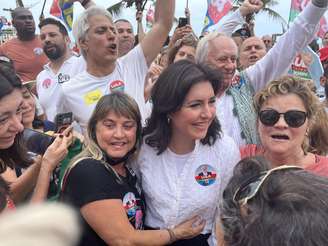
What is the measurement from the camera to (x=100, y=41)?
3217 millimetres

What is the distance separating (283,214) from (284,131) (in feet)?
4.09

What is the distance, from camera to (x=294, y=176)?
1.02 m

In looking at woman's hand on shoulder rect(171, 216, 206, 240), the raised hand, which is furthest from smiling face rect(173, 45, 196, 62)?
woman's hand on shoulder rect(171, 216, 206, 240)

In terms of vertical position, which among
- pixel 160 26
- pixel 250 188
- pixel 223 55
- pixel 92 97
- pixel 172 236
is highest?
pixel 160 26

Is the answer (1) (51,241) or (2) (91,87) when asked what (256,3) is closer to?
(2) (91,87)

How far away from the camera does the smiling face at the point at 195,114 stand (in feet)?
7.15

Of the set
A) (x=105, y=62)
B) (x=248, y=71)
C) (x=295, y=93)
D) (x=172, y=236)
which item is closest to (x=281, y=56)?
(x=248, y=71)

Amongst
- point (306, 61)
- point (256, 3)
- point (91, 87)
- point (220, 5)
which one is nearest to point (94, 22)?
point (91, 87)

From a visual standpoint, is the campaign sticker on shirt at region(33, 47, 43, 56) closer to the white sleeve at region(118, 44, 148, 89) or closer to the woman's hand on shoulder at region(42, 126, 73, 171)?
the white sleeve at region(118, 44, 148, 89)

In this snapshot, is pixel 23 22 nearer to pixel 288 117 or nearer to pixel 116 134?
pixel 116 134

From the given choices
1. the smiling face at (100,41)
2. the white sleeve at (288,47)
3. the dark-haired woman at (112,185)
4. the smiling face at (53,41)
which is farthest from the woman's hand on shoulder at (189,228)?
the smiling face at (53,41)

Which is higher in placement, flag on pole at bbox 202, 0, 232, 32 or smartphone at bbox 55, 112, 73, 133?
flag on pole at bbox 202, 0, 232, 32

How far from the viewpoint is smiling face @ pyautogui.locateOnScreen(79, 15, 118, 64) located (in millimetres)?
3199

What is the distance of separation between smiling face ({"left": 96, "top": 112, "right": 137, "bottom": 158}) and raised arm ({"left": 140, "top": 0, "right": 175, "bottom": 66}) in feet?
3.92
